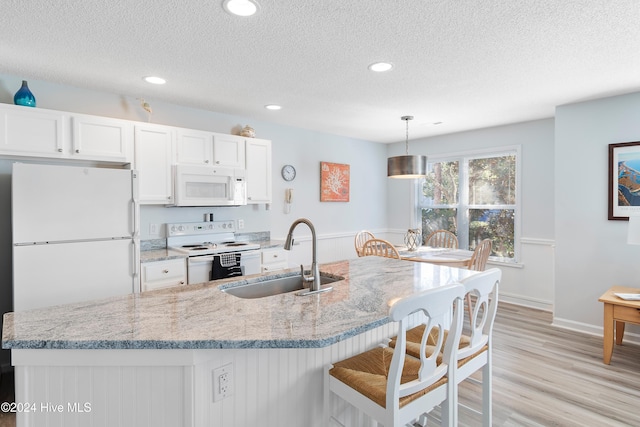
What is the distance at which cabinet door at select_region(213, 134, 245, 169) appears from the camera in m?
3.72

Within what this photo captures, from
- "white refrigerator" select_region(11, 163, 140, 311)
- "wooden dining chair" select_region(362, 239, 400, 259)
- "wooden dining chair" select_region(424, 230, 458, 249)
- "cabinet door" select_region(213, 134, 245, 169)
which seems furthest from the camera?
"wooden dining chair" select_region(424, 230, 458, 249)

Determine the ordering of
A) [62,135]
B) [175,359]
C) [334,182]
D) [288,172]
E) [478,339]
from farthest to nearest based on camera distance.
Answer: [334,182] → [288,172] → [62,135] → [478,339] → [175,359]

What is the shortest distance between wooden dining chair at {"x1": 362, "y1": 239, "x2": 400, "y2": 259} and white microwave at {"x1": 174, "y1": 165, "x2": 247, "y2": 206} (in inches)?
61.4

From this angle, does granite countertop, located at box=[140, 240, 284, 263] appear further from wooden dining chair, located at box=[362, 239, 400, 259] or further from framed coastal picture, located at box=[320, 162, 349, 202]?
framed coastal picture, located at box=[320, 162, 349, 202]

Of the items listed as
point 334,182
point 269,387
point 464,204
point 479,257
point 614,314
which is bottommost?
point 614,314

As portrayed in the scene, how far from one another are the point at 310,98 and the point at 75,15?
6.52 ft

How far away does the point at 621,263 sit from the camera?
131 inches

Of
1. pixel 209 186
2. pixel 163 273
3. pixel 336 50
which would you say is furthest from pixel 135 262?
pixel 336 50

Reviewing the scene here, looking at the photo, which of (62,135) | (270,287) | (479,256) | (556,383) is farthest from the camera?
(479,256)

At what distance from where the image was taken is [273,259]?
3846mm

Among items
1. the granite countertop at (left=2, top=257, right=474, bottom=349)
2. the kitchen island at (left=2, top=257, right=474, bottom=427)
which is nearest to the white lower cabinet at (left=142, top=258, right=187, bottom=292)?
the granite countertop at (left=2, top=257, right=474, bottom=349)

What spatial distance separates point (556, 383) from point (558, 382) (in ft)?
0.10

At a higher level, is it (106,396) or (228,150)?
(228,150)

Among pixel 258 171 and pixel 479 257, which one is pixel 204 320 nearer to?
pixel 258 171
